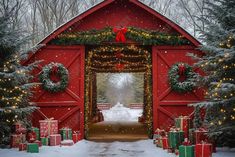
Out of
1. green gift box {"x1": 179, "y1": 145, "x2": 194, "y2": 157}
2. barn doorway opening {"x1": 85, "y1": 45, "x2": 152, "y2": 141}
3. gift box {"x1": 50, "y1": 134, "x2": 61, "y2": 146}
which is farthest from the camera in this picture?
barn doorway opening {"x1": 85, "y1": 45, "x2": 152, "y2": 141}

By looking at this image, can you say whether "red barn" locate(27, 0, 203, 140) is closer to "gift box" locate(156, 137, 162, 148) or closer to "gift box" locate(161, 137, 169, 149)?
"gift box" locate(156, 137, 162, 148)

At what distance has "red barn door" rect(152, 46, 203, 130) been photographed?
1616 centimetres

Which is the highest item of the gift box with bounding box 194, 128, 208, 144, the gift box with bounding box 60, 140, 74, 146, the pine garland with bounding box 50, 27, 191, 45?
the pine garland with bounding box 50, 27, 191, 45

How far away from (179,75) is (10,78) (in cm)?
706

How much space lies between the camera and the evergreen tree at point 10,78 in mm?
12414

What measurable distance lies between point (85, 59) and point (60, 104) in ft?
7.57

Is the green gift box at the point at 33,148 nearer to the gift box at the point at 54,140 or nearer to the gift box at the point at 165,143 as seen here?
the gift box at the point at 54,140

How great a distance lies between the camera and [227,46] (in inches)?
456

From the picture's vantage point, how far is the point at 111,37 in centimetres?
1594

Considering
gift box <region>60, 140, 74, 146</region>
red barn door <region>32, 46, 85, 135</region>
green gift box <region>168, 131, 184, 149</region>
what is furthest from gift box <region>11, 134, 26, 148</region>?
green gift box <region>168, 131, 184, 149</region>

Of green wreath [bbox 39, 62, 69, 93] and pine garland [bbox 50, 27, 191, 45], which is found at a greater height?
pine garland [bbox 50, 27, 191, 45]

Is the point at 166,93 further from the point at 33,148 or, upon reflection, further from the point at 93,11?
the point at 33,148

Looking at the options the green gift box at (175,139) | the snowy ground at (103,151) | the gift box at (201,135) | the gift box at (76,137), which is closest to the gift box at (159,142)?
the snowy ground at (103,151)

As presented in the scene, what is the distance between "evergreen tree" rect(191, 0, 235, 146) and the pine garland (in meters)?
3.55
